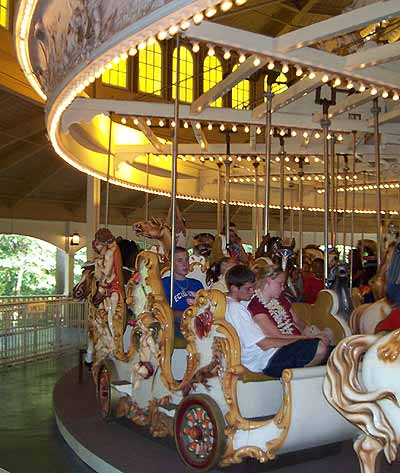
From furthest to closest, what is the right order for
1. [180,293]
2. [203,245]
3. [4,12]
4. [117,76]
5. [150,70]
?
[150,70], [117,76], [4,12], [203,245], [180,293]

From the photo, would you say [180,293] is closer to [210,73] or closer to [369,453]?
[369,453]

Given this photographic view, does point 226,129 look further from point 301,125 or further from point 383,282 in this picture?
point 383,282

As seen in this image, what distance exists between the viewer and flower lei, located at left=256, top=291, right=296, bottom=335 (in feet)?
14.1

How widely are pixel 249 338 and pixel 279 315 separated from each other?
385mm

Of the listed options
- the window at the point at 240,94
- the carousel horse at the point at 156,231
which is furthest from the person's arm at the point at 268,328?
the window at the point at 240,94

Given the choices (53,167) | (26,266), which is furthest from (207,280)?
(26,266)

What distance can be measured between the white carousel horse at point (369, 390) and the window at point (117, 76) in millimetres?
13011

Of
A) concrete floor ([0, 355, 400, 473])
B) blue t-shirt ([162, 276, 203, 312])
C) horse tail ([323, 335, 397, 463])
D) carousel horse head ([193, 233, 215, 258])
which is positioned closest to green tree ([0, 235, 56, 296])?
concrete floor ([0, 355, 400, 473])

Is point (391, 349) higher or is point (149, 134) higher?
point (149, 134)

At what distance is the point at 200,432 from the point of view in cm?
410

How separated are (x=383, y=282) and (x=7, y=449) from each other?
10.5 feet

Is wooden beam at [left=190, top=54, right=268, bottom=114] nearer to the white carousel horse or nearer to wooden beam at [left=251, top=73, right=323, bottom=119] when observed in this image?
wooden beam at [left=251, top=73, right=323, bottom=119]

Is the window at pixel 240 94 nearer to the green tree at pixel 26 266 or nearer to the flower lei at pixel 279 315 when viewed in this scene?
the green tree at pixel 26 266

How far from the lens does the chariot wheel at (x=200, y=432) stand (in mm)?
3914
